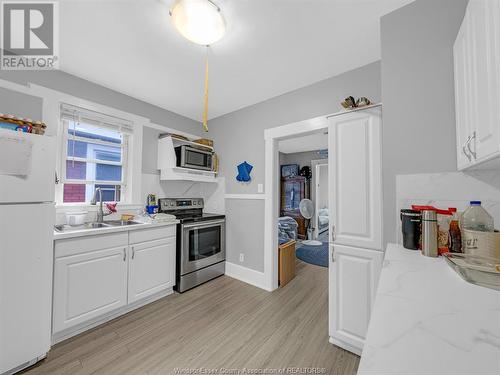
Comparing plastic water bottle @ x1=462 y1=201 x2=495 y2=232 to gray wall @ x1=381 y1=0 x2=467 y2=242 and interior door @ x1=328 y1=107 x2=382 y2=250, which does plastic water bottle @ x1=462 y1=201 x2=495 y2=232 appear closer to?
gray wall @ x1=381 y1=0 x2=467 y2=242

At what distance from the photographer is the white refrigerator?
4.36 feet

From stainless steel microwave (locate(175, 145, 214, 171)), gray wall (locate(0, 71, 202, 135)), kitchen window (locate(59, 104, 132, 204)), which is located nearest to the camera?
gray wall (locate(0, 71, 202, 135))

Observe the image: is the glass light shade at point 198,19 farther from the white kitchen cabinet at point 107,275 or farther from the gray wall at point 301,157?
the gray wall at point 301,157

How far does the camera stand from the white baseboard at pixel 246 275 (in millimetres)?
2738

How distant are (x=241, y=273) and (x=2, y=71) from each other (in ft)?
10.8

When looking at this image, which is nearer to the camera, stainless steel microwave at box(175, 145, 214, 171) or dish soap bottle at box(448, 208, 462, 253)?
dish soap bottle at box(448, 208, 462, 253)

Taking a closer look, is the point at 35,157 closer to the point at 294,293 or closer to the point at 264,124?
the point at 264,124

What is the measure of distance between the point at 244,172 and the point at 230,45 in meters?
1.55

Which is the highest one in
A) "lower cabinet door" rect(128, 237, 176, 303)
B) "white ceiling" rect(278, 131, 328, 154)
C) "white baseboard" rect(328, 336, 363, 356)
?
"white ceiling" rect(278, 131, 328, 154)

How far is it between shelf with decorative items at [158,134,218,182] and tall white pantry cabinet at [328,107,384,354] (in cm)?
192

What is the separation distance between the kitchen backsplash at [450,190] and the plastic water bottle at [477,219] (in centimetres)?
13

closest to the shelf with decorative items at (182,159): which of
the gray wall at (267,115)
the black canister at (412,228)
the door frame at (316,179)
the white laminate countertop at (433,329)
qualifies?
the gray wall at (267,115)

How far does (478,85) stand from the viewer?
0.90 m

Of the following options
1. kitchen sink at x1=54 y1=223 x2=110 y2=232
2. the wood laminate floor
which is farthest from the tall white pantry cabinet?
kitchen sink at x1=54 y1=223 x2=110 y2=232
